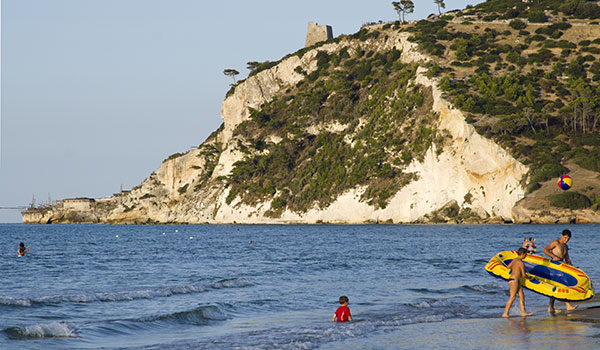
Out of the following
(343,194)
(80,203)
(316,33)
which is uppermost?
(316,33)

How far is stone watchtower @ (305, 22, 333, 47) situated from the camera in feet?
442

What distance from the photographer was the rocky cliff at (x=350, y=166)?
74.3 metres

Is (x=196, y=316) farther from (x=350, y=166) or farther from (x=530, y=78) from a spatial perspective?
(x=530, y=78)

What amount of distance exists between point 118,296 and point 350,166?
71361 mm

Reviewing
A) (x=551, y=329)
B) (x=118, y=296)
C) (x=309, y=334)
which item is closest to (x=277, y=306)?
(x=309, y=334)

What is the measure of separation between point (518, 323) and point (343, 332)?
391 cm

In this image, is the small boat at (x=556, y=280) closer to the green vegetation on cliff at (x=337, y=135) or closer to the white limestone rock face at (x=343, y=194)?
the white limestone rock face at (x=343, y=194)

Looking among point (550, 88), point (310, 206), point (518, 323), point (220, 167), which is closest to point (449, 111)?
point (550, 88)

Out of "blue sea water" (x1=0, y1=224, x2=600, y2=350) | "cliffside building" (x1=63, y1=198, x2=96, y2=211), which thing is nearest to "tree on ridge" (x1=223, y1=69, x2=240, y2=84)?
"cliffside building" (x1=63, y1=198, x2=96, y2=211)

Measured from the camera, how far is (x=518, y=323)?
49.7 ft

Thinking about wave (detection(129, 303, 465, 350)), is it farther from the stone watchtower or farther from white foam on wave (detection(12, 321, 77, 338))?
the stone watchtower

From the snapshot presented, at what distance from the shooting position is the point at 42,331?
15.2 m

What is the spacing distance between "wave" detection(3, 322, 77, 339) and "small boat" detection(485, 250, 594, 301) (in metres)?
10.6

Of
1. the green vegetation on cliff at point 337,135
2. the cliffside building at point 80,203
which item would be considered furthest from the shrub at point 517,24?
the cliffside building at point 80,203
